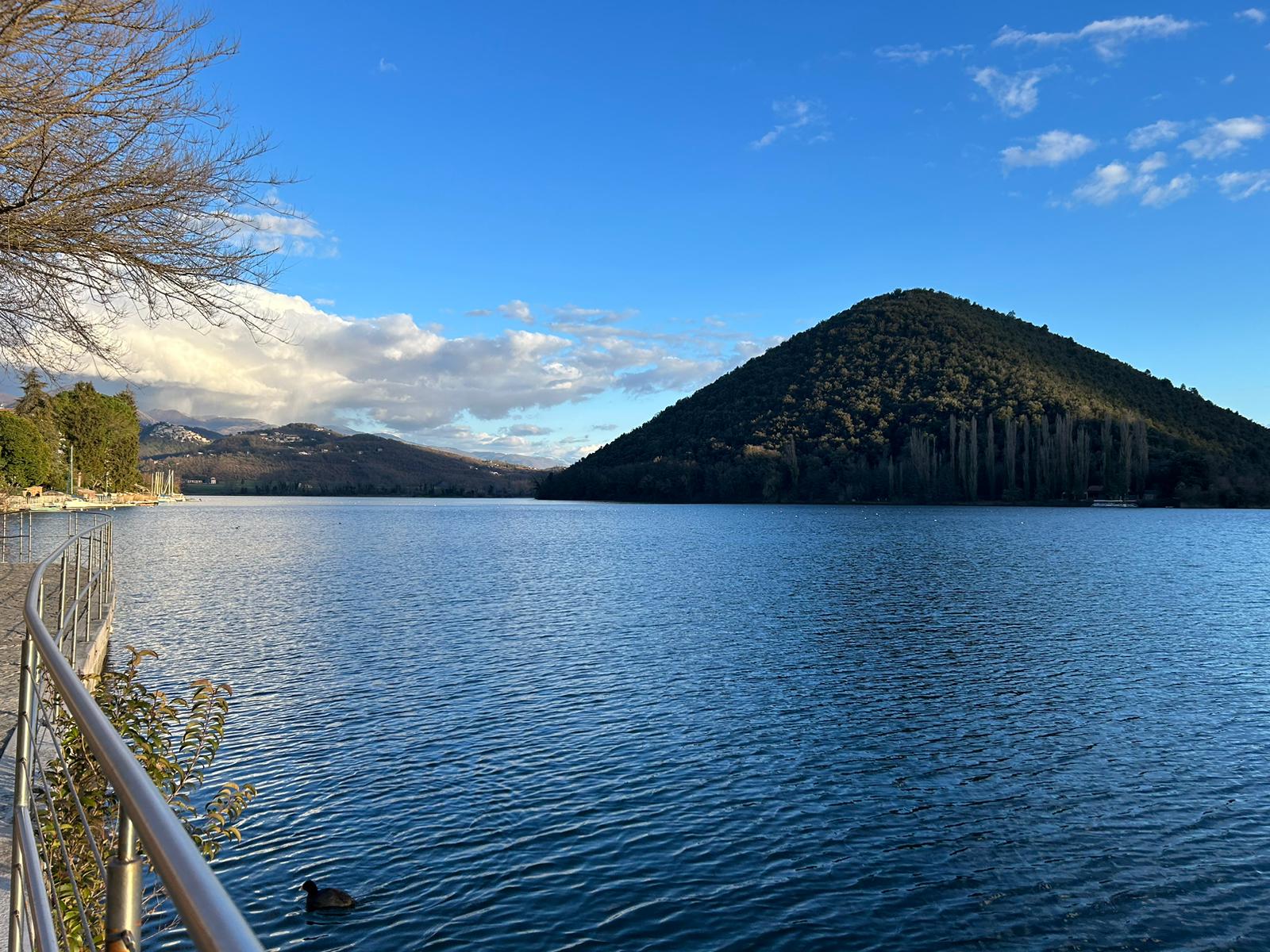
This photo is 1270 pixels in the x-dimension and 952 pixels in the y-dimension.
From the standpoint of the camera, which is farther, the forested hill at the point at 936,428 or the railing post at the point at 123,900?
the forested hill at the point at 936,428

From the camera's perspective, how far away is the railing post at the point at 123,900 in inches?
66.4

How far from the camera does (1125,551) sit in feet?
170

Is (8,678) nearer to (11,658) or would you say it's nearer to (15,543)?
(11,658)

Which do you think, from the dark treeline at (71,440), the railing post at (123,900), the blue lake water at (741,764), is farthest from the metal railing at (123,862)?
the dark treeline at (71,440)

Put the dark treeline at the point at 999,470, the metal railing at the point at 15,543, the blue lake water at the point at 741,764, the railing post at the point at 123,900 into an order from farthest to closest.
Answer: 1. the dark treeline at the point at 999,470
2. the metal railing at the point at 15,543
3. the blue lake water at the point at 741,764
4. the railing post at the point at 123,900

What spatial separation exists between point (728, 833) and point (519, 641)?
43.3 feet

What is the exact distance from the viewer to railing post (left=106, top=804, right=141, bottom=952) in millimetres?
1687

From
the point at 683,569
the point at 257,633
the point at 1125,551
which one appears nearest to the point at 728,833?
the point at 257,633

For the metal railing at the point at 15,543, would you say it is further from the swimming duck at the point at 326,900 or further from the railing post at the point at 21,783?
the railing post at the point at 21,783

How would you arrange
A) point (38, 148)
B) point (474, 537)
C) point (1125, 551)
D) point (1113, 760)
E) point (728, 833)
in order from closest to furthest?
1. point (38, 148)
2. point (728, 833)
3. point (1113, 760)
4. point (1125, 551)
5. point (474, 537)

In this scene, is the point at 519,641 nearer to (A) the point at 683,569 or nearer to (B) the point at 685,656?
(B) the point at 685,656

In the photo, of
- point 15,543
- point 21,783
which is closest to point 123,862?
point 21,783

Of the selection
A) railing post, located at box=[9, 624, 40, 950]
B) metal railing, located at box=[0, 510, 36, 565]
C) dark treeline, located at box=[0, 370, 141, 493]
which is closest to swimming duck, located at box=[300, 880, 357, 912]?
railing post, located at box=[9, 624, 40, 950]

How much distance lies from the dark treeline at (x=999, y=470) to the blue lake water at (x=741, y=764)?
82.0 meters
